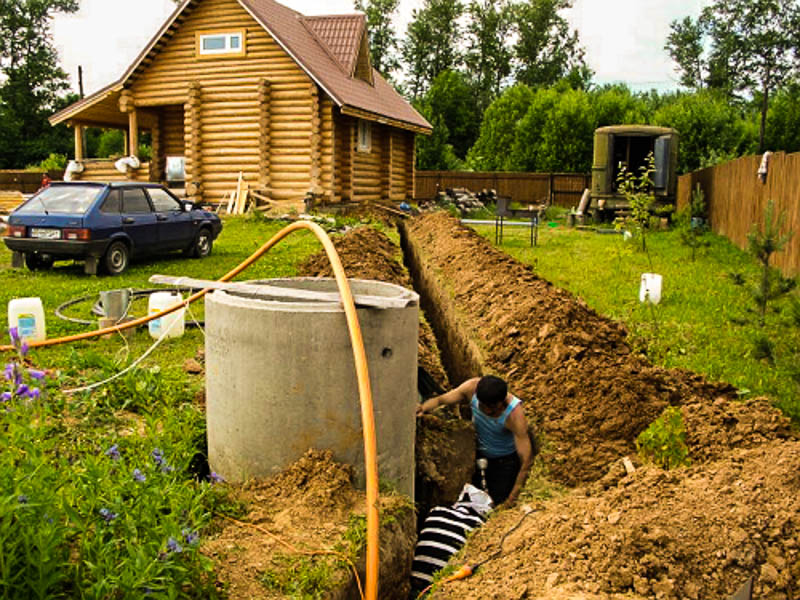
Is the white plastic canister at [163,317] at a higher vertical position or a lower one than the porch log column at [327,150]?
lower

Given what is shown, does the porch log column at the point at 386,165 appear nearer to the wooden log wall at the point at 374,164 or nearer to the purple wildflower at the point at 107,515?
the wooden log wall at the point at 374,164

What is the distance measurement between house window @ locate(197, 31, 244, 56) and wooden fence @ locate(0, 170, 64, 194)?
18731 millimetres

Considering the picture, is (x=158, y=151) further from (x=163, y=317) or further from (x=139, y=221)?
(x=163, y=317)

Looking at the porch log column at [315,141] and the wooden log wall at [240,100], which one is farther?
the wooden log wall at [240,100]

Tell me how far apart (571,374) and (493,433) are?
1071mm

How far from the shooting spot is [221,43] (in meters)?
20.9

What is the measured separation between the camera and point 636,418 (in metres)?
5.88

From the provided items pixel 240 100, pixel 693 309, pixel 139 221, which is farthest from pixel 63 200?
pixel 240 100

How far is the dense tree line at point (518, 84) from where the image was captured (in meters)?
42.1

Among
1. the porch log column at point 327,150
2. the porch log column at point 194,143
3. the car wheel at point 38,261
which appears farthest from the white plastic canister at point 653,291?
the porch log column at point 194,143

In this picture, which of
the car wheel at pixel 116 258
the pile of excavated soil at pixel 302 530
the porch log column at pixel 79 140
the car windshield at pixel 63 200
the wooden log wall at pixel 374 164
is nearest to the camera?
the pile of excavated soil at pixel 302 530

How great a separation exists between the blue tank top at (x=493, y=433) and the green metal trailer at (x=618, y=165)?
19.3 metres

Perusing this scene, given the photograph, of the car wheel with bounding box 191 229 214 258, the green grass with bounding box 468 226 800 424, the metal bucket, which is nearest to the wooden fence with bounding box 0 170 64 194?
the car wheel with bounding box 191 229 214 258

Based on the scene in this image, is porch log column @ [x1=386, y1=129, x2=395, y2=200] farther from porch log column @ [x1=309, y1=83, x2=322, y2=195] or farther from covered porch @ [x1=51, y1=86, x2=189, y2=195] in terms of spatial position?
covered porch @ [x1=51, y1=86, x2=189, y2=195]
